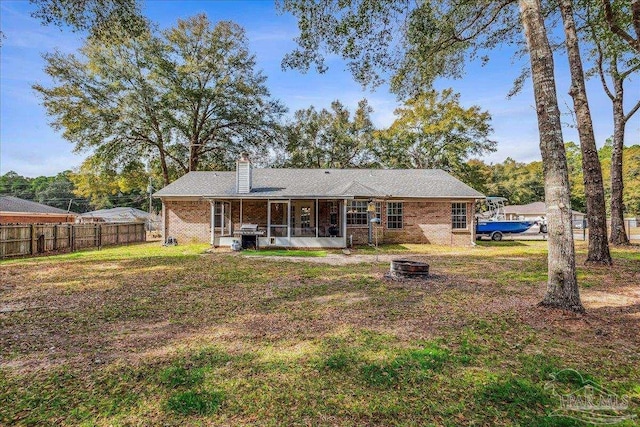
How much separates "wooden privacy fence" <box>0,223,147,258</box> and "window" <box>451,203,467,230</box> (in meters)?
20.0

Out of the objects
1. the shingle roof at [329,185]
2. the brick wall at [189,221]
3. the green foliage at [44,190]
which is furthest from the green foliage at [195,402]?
the green foliage at [44,190]

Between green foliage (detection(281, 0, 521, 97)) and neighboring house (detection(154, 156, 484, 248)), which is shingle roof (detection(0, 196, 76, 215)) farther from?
green foliage (detection(281, 0, 521, 97))

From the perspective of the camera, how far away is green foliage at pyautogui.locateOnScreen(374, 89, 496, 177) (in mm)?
29188

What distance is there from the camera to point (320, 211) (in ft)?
62.5

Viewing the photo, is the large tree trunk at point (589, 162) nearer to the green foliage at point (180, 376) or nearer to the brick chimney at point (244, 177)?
the green foliage at point (180, 376)

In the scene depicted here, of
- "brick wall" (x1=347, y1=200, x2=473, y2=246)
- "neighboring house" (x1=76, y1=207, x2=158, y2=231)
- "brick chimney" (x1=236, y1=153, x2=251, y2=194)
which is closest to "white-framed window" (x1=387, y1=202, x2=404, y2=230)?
"brick wall" (x1=347, y1=200, x2=473, y2=246)

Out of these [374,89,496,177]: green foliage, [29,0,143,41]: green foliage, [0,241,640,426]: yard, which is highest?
[374,89,496,177]: green foliage

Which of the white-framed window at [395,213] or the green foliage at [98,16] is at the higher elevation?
→ the green foliage at [98,16]

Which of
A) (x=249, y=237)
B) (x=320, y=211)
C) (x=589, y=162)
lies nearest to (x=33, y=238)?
(x=249, y=237)

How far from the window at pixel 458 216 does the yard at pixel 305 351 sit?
10.3 meters

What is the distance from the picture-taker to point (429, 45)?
9.35 meters

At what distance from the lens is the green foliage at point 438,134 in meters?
29.2

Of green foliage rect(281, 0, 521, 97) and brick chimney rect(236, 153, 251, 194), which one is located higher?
green foliage rect(281, 0, 521, 97)

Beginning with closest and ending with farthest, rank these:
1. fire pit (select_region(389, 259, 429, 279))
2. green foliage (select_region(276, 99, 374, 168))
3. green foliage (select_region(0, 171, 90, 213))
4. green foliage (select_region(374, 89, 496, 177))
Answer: fire pit (select_region(389, 259, 429, 279)) → green foliage (select_region(374, 89, 496, 177)) → green foliage (select_region(276, 99, 374, 168)) → green foliage (select_region(0, 171, 90, 213))
